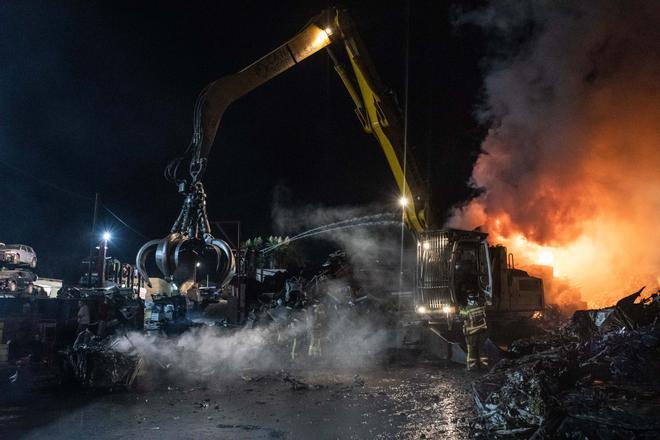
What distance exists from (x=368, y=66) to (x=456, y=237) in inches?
167

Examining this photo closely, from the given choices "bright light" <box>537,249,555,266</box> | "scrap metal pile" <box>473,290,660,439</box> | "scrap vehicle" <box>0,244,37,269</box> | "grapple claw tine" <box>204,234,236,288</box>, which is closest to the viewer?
"scrap metal pile" <box>473,290,660,439</box>

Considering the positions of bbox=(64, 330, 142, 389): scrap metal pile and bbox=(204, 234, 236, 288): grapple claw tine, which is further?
bbox=(204, 234, 236, 288): grapple claw tine

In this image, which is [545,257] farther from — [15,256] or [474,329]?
[15,256]

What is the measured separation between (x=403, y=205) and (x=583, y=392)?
670 cm

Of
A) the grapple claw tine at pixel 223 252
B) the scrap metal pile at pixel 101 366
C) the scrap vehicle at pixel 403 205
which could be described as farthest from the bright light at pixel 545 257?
the scrap metal pile at pixel 101 366

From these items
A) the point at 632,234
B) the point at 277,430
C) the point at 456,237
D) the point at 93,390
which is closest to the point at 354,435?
the point at 277,430

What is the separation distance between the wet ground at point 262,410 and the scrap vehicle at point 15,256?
1691 cm

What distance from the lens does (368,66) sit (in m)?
9.61

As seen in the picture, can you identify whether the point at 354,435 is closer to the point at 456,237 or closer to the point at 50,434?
the point at 50,434

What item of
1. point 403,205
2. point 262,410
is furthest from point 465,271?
point 262,410

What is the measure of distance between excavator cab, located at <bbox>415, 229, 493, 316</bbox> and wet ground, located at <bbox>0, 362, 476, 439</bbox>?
6.11ft

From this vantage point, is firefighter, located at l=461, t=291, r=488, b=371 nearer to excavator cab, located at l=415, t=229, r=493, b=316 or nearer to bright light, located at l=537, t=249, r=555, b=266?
excavator cab, located at l=415, t=229, r=493, b=316

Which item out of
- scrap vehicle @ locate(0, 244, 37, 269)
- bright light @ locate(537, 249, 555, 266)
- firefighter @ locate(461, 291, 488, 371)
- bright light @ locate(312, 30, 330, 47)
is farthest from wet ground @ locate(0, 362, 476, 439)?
scrap vehicle @ locate(0, 244, 37, 269)

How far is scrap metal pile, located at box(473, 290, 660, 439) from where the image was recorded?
3600 mm
